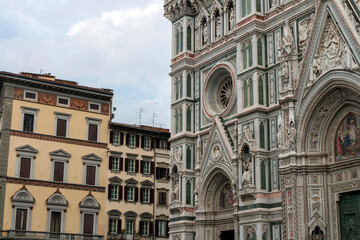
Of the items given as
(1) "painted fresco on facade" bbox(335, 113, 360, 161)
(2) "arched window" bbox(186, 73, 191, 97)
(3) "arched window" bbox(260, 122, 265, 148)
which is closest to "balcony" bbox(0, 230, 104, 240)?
(2) "arched window" bbox(186, 73, 191, 97)

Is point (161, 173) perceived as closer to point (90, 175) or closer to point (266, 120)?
point (90, 175)

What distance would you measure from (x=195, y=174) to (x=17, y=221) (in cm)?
1662

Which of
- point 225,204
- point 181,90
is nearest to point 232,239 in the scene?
point 225,204

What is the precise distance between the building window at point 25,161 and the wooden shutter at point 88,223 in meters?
5.88

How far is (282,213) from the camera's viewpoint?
2886 cm

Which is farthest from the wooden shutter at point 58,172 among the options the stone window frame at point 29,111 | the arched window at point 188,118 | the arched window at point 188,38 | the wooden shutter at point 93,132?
the arched window at point 188,38

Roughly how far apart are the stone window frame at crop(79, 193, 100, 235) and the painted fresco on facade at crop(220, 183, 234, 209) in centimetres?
1697

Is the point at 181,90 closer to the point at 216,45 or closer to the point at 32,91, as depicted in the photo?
the point at 216,45

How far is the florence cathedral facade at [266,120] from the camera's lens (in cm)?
2766

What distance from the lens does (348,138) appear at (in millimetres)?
27766

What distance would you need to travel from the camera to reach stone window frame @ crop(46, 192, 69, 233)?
4653 centimetres

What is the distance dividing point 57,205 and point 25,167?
405 centimetres

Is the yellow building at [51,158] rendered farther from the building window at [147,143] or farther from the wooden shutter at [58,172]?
the building window at [147,143]

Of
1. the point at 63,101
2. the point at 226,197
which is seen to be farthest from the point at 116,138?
the point at 226,197
